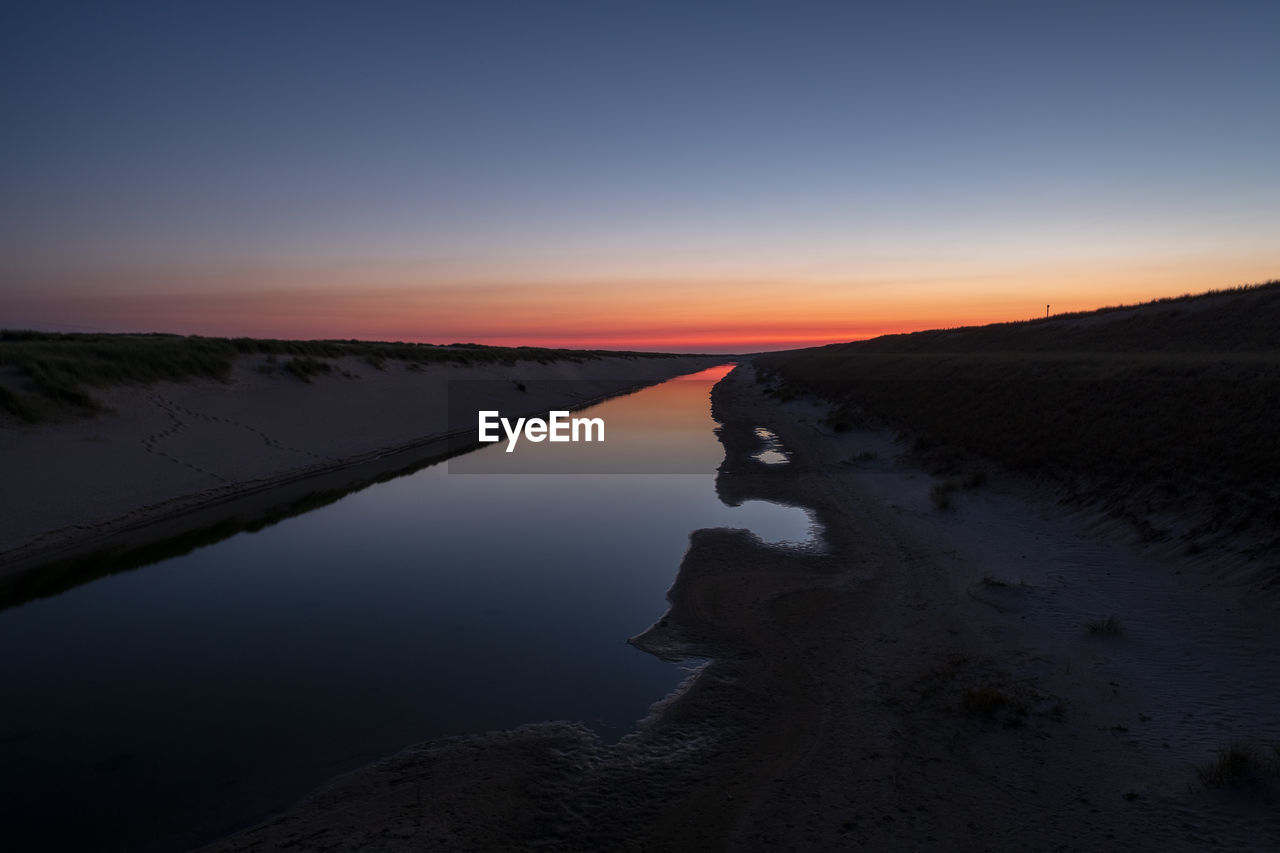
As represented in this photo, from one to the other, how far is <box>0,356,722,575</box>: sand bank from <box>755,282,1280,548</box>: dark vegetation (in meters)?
17.9

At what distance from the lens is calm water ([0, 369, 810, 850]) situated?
5598 mm

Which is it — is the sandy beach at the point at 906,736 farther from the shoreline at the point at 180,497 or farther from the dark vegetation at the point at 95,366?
the dark vegetation at the point at 95,366

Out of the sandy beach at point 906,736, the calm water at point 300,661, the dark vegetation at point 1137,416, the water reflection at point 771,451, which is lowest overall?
the calm water at point 300,661

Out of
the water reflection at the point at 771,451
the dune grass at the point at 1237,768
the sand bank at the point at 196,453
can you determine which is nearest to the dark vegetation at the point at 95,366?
the sand bank at the point at 196,453

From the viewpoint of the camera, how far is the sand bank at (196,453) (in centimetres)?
1294

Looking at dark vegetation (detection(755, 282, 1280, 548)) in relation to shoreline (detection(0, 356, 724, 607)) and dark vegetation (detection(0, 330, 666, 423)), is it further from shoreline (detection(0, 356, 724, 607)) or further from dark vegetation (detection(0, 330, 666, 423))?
dark vegetation (detection(0, 330, 666, 423))

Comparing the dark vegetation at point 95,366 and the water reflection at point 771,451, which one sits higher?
the dark vegetation at point 95,366

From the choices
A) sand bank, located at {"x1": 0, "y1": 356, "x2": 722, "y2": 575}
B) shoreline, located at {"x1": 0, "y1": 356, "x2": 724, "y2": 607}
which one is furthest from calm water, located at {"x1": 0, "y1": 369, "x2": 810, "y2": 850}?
sand bank, located at {"x1": 0, "y1": 356, "x2": 722, "y2": 575}

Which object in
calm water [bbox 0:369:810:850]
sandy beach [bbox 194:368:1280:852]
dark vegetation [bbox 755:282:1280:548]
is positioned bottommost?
calm water [bbox 0:369:810:850]

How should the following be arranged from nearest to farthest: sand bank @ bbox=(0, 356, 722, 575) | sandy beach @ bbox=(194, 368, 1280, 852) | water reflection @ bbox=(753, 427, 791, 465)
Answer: sandy beach @ bbox=(194, 368, 1280, 852), sand bank @ bbox=(0, 356, 722, 575), water reflection @ bbox=(753, 427, 791, 465)

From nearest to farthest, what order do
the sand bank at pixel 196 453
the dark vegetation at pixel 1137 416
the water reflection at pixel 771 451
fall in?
the dark vegetation at pixel 1137 416 < the sand bank at pixel 196 453 < the water reflection at pixel 771 451

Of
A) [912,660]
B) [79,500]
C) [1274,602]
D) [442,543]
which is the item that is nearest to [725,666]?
[912,660]

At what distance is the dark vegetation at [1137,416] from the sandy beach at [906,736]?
6.25 ft

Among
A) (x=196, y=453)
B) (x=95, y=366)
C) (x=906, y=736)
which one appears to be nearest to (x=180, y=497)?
(x=196, y=453)
